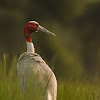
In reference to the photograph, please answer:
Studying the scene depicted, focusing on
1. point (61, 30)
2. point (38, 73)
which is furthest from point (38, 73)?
point (61, 30)

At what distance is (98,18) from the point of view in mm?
18984

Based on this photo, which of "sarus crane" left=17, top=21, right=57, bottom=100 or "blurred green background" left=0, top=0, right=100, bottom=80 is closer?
"sarus crane" left=17, top=21, right=57, bottom=100

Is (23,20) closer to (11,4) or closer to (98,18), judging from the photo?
(11,4)

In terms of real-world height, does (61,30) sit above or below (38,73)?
above

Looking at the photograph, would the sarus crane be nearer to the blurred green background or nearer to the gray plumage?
the gray plumage

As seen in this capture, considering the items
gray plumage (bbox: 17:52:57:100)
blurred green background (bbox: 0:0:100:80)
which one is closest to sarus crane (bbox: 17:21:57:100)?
gray plumage (bbox: 17:52:57:100)

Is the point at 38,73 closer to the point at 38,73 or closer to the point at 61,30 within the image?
the point at 38,73

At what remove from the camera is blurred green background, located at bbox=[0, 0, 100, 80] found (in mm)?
13951

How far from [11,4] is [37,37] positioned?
2085 millimetres

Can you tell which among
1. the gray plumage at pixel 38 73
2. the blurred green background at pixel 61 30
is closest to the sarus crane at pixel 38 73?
the gray plumage at pixel 38 73

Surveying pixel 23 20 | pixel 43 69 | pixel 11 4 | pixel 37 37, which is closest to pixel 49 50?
pixel 37 37

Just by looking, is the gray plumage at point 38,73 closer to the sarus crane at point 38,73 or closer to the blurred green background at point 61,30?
the sarus crane at point 38,73

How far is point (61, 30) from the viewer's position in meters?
16.5

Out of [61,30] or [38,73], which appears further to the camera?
[61,30]
